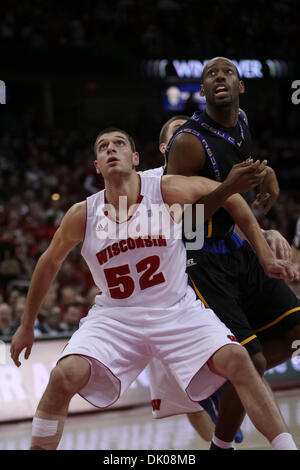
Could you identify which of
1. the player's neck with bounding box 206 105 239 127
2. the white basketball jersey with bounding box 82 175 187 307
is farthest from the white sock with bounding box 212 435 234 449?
the player's neck with bounding box 206 105 239 127

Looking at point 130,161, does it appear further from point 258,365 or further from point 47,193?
point 47,193

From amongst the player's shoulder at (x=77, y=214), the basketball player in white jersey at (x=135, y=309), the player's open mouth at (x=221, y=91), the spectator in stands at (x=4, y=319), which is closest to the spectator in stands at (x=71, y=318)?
the spectator in stands at (x=4, y=319)

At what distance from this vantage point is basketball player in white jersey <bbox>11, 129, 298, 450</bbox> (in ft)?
13.4

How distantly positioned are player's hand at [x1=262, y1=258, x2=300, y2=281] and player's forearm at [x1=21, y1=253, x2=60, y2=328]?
1302mm

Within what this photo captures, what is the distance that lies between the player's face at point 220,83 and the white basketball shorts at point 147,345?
4.42 ft

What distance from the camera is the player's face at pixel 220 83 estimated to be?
15.9 feet

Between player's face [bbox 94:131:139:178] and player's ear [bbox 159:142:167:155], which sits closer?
player's face [bbox 94:131:139:178]

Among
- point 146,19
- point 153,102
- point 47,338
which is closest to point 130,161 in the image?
point 47,338

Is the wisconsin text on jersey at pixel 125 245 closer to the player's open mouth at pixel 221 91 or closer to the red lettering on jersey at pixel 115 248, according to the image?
the red lettering on jersey at pixel 115 248

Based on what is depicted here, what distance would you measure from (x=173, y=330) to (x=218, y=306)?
18.5 inches

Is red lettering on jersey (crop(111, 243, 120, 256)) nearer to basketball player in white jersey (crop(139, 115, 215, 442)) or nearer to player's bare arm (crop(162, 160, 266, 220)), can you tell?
player's bare arm (crop(162, 160, 266, 220))

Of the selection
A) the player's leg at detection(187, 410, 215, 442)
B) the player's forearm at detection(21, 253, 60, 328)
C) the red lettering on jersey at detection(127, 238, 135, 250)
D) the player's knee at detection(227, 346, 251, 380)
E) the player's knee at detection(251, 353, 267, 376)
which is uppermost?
the red lettering on jersey at detection(127, 238, 135, 250)

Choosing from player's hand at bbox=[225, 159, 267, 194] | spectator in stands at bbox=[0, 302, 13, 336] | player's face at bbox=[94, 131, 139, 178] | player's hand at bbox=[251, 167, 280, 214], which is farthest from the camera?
spectator in stands at bbox=[0, 302, 13, 336]

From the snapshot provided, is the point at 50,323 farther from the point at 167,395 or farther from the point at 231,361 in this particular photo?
the point at 231,361
